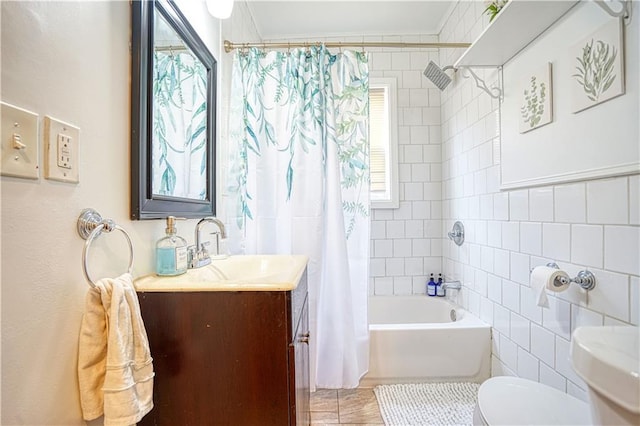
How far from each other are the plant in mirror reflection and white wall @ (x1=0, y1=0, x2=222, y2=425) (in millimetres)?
147

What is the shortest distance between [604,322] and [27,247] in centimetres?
163

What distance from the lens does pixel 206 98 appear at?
140cm

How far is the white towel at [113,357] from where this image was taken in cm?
65

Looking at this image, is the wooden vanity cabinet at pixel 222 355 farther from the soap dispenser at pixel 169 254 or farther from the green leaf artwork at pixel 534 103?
the green leaf artwork at pixel 534 103

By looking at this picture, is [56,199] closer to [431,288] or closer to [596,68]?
[596,68]

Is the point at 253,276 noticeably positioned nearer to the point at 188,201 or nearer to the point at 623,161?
the point at 188,201

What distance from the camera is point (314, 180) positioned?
1.66 m

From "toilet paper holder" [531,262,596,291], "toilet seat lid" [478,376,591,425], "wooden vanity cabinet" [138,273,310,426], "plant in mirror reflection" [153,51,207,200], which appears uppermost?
"plant in mirror reflection" [153,51,207,200]

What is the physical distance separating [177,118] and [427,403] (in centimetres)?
190

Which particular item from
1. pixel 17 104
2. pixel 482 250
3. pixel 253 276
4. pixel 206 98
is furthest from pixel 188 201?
pixel 482 250

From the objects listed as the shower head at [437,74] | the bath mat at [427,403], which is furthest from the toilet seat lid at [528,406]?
the shower head at [437,74]

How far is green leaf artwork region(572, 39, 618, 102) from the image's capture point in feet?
3.19

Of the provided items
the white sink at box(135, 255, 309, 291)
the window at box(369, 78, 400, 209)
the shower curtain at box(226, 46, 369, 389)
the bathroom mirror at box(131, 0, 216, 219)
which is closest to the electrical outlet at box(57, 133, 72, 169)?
the bathroom mirror at box(131, 0, 216, 219)

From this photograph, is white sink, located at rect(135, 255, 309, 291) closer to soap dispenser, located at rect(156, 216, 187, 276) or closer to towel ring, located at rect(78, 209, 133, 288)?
soap dispenser, located at rect(156, 216, 187, 276)
